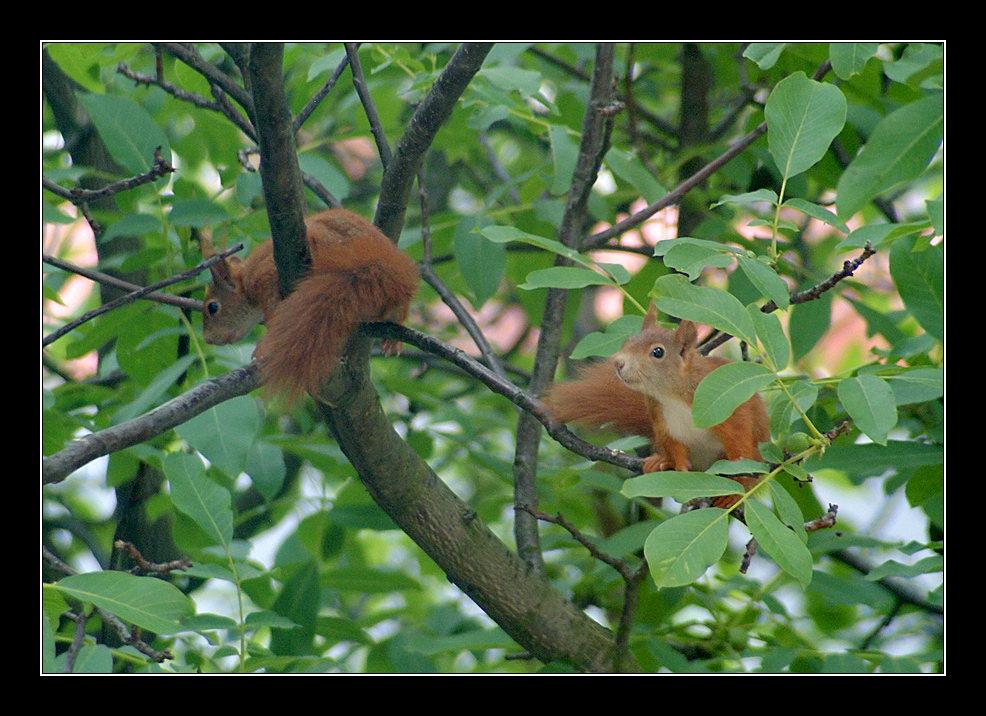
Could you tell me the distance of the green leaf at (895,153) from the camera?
1154mm

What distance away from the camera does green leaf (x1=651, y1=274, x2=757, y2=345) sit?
31.8 inches

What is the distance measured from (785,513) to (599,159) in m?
0.79

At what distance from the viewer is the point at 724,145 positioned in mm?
1914

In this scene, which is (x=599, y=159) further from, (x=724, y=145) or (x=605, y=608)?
(x=605, y=608)

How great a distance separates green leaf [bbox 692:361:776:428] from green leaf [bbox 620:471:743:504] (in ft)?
0.20

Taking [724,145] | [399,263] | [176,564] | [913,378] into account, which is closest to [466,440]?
[399,263]

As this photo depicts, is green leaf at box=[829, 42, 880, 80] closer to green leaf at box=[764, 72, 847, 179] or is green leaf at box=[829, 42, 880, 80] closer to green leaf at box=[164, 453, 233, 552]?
green leaf at box=[764, 72, 847, 179]

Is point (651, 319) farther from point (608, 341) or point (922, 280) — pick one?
point (922, 280)

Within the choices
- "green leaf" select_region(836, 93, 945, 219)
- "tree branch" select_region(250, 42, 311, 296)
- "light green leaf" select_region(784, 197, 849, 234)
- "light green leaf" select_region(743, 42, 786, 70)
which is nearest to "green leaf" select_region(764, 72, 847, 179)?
"light green leaf" select_region(784, 197, 849, 234)

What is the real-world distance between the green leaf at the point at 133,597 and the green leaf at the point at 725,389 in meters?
0.53

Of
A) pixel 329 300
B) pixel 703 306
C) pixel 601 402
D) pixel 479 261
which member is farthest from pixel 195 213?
pixel 703 306

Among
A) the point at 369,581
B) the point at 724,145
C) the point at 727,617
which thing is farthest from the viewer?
the point at 724,145

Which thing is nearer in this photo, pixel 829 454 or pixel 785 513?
pixel 785 513

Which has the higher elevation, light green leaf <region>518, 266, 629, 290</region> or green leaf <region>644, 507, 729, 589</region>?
light green leaf <region>518, 266, 629, 290</region>
